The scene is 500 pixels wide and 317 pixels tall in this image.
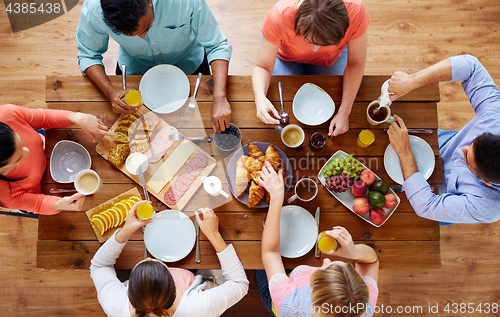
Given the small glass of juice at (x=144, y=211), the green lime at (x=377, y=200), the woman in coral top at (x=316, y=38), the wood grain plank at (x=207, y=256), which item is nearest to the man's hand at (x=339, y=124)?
the woman in coral top at (x=316, y=38)

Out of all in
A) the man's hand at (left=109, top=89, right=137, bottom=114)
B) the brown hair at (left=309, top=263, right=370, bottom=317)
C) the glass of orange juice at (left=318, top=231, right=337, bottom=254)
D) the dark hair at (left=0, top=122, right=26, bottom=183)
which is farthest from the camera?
the man's hand at (left=109, top=89, right=137, bottom=114)

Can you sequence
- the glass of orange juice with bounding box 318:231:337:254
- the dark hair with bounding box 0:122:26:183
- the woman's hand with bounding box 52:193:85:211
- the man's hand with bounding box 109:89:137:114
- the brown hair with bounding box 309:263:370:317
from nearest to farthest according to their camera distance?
the brown hair with bounding box 309:263:370:317, the dark hair with bounding box 0:122:26:183, the glass of orange juice with bounding box 318:231:337:254, the woman's hand with bounding box 52:193:85:211, the man's hand with bounding box 109:89:137:114

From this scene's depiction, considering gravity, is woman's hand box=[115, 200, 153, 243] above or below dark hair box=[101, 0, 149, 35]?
below

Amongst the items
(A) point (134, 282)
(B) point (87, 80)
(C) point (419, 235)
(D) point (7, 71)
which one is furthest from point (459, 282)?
(D) point (7, 71)

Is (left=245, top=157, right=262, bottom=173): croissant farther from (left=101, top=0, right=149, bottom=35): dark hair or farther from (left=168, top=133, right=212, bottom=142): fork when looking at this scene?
(left=101, top=0, right=149, bottom=35): dark hair

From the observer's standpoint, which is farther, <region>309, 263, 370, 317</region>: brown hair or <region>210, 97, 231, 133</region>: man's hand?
<region>210, 97, 231, 133</region>: man's hand

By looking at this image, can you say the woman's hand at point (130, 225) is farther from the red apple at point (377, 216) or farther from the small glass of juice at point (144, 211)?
the red apple at point (377, 216)

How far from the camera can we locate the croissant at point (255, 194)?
1658 millimetres

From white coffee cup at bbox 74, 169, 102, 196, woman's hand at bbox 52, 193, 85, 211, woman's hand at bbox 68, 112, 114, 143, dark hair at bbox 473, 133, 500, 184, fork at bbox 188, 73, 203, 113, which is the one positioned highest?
dark hair at bbox 473, 133, 500, 184

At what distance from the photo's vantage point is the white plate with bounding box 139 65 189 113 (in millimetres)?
1791

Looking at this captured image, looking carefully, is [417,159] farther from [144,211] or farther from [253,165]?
[144,211]

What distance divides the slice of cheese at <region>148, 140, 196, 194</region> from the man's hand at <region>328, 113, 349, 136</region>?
0.83 m

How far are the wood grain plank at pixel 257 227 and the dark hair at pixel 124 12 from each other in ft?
3.50

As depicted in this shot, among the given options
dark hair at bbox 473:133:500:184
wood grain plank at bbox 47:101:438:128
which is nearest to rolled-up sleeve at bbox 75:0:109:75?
wood grain plank at bbox 47:101:438:128
